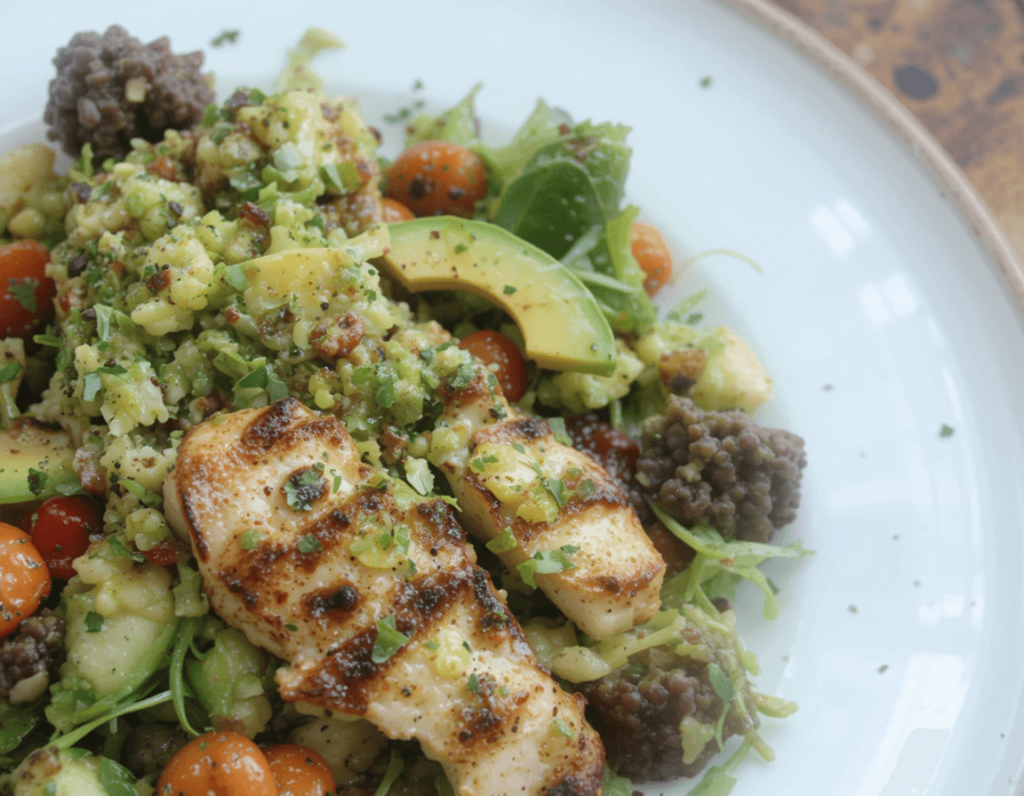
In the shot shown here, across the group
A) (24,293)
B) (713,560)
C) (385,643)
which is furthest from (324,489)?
(24,293)

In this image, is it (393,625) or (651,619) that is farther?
(651,619)

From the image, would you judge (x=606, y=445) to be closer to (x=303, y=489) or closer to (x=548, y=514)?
(x=548, y=514)

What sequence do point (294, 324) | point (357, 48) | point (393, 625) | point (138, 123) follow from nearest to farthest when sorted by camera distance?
point (393, 625)
point (294, 324)
point (138, 123)
point (357, 48)

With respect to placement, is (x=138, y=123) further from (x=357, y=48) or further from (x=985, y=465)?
(x=985, y=465)

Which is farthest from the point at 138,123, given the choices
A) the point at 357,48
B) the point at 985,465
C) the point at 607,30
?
the point at 985,465

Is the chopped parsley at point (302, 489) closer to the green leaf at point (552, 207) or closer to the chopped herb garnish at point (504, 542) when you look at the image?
the chopped herb garnish at point (504, 542)
